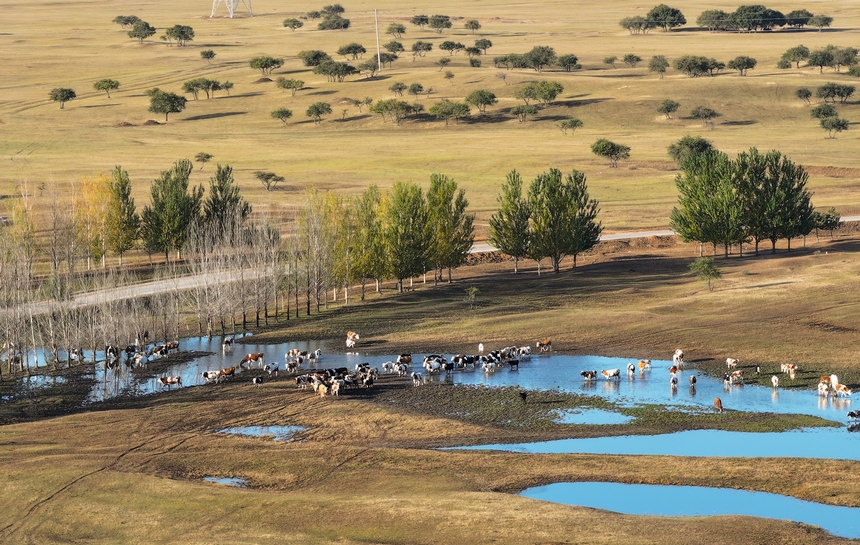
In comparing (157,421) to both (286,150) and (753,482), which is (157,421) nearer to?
(753,482)

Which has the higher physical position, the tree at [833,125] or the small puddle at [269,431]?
the tree at [833,125]

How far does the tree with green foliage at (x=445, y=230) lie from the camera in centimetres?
9381

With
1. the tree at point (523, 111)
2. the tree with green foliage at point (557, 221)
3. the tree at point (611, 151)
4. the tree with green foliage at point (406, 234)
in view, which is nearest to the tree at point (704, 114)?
the tree at point (523, 111)

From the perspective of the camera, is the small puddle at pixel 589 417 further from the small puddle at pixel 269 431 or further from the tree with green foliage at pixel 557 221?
the tree with green foliage at pixel 557 221

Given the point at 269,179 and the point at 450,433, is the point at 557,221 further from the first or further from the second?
the point at 269,179

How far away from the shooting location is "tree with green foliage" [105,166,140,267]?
340ft

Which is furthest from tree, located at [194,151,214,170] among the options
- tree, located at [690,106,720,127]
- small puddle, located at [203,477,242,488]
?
small puddle, located at [203,477,242,488]

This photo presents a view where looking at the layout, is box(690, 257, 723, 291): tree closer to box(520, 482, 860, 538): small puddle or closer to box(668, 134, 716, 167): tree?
box(520, 482, 860, 538): small puddle

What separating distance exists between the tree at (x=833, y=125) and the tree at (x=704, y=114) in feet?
64.3

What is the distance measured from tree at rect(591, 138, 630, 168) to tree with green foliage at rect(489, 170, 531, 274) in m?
58.2

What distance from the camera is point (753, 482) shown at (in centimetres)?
4609

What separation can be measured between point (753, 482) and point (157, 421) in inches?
1137

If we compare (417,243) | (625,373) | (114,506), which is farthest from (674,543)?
(417,243)

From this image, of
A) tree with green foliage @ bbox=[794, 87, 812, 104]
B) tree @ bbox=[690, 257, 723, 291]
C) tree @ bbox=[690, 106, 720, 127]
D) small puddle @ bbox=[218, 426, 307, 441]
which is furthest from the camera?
tree with green foliage @ bbox=[794, 87, 812, 104]
